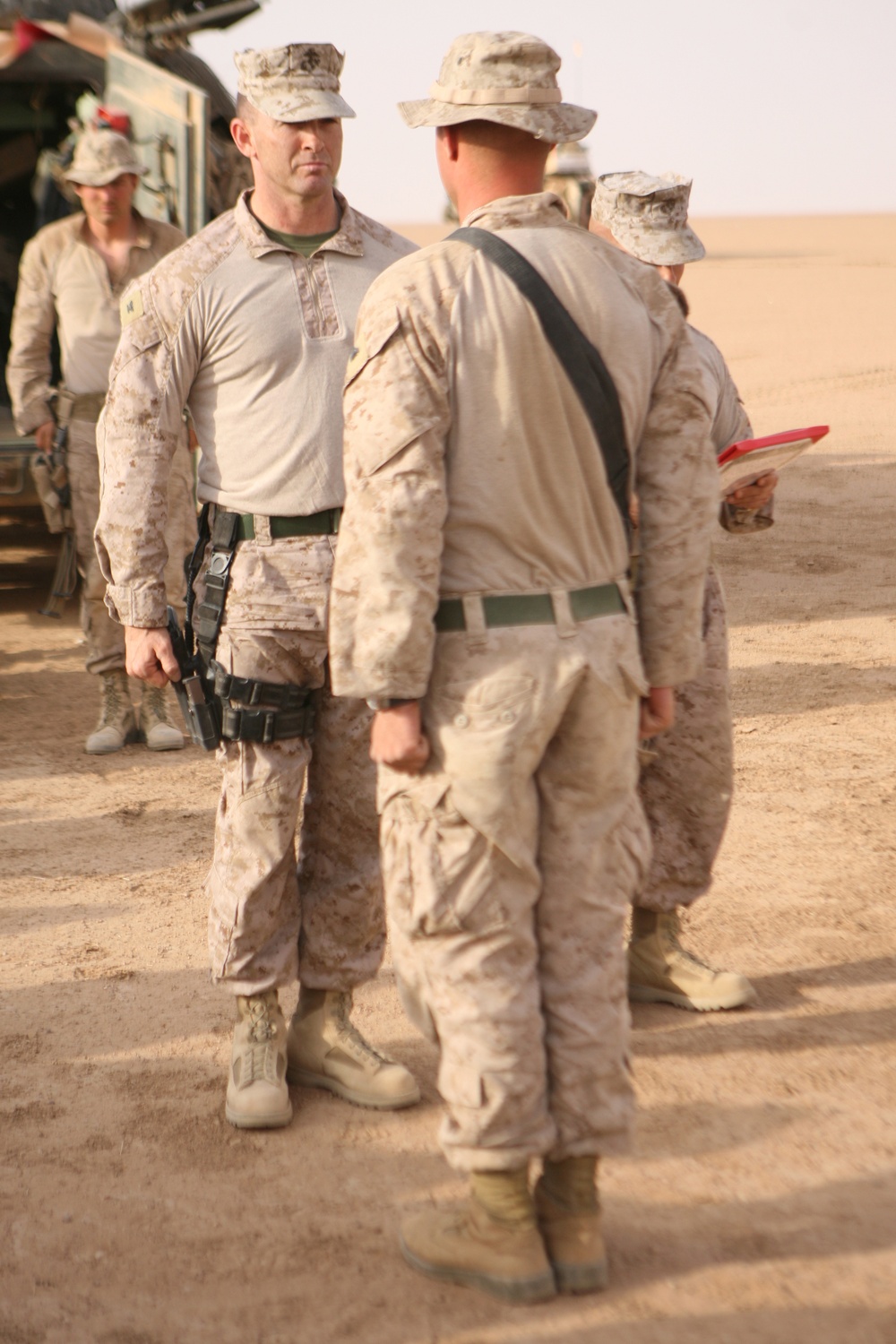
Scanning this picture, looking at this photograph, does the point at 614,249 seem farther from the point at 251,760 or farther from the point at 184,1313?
the point at 184,1313

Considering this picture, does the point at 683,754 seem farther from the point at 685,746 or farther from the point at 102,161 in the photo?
the point at 102,161

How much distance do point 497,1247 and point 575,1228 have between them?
145mm

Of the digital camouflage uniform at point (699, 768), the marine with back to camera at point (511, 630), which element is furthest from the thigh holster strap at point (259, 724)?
the digital camouflage uniform at point (699, 768)

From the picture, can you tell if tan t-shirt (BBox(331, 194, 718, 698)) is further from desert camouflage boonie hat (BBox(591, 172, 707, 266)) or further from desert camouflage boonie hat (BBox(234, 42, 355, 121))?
desert camouflage boonie hat (BBox(591, 172, 707, 266))

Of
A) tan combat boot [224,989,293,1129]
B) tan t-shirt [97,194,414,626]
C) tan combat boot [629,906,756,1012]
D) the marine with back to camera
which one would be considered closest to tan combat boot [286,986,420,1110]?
tan combat boot [224,989,293,1129]

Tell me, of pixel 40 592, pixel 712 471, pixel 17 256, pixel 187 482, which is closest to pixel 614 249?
pixel 712 471

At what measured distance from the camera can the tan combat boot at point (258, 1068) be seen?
10.8 ft

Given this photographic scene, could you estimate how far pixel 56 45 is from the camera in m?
8.94

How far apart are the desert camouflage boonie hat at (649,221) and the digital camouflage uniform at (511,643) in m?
1.07

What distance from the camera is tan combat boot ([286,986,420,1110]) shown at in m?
3.38

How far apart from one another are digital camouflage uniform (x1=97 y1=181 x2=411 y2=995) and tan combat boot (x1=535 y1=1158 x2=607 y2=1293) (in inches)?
36.7

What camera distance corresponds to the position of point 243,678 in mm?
3211

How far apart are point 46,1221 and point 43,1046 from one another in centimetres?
79

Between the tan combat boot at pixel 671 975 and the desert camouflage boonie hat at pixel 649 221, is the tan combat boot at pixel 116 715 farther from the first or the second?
the desert camouflage boonie hat at pixel 649 221
